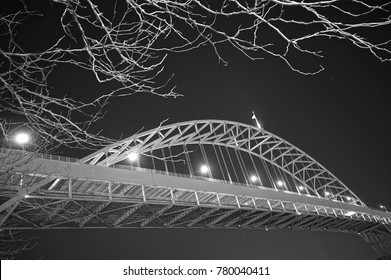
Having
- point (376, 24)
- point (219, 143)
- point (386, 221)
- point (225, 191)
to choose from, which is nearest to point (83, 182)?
point (225, 191)

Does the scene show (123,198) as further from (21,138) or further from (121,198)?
(21,138)

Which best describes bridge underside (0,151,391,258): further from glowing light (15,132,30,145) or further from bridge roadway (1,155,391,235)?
glowing light (15,132,30,145)

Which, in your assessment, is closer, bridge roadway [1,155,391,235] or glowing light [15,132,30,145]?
glowing light [15,132,30,145]

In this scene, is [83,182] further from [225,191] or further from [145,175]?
[225,191]

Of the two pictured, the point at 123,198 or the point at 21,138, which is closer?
the point at 21,138

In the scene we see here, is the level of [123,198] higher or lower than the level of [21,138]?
higher

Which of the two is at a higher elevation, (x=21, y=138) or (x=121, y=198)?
(x=121, y=198)

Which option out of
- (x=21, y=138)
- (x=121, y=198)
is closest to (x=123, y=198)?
(x=121, y=198)

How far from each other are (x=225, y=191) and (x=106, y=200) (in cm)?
998

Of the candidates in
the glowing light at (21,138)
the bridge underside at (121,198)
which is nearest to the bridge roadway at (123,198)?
the bridge underside at (121,198)

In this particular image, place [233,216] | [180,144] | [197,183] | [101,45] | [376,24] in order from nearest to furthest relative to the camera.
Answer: [376,24] → [101,45] → [197,183] → [233,216] → [180,144]

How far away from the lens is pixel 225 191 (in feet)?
72.7

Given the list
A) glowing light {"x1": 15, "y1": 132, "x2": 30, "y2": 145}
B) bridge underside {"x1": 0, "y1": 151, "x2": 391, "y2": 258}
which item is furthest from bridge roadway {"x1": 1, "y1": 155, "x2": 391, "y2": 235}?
glowing light {"x1": 15, "y1": 132, "x2": 30, "y2": 145}

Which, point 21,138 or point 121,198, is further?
point 121,198
